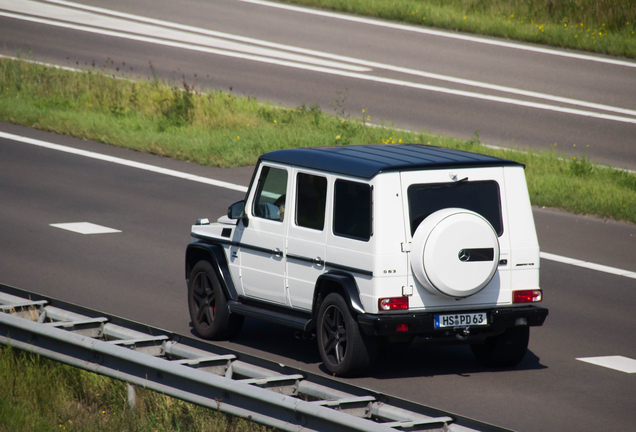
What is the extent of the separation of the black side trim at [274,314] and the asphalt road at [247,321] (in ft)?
1.27

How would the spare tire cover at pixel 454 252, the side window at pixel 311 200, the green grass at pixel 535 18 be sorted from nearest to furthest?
the spare tire cover at pixel 454 252 < the side window at pixel 311 200 < the green grass at pixel 535 18

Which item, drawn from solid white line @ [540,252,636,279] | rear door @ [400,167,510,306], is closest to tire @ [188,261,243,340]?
rear door @ [400,167,510,306]

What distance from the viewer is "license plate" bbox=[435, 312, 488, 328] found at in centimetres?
924

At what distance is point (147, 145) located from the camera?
21.4m

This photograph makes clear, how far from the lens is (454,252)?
9031 millimetres

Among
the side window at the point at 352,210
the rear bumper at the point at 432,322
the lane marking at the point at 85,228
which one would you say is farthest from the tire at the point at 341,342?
the lane marking at the point at 85,228

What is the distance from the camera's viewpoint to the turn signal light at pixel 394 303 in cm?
907

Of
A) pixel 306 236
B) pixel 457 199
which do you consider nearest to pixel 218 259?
pixel 306 236

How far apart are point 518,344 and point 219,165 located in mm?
11326

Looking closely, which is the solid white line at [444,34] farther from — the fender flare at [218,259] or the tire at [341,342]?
the tire at [341,342]

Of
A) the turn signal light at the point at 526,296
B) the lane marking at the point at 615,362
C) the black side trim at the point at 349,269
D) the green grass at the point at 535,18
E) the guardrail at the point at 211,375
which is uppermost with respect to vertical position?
the green grass at the point at 535,18

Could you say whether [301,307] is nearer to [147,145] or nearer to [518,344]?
[518,344]

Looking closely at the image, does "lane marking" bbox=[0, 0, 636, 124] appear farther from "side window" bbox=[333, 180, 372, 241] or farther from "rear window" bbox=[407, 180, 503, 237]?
"side window" bbox=[333, 180, 372, 241]

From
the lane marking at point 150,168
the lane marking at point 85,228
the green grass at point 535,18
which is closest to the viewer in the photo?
the lane marking at point 150,168
